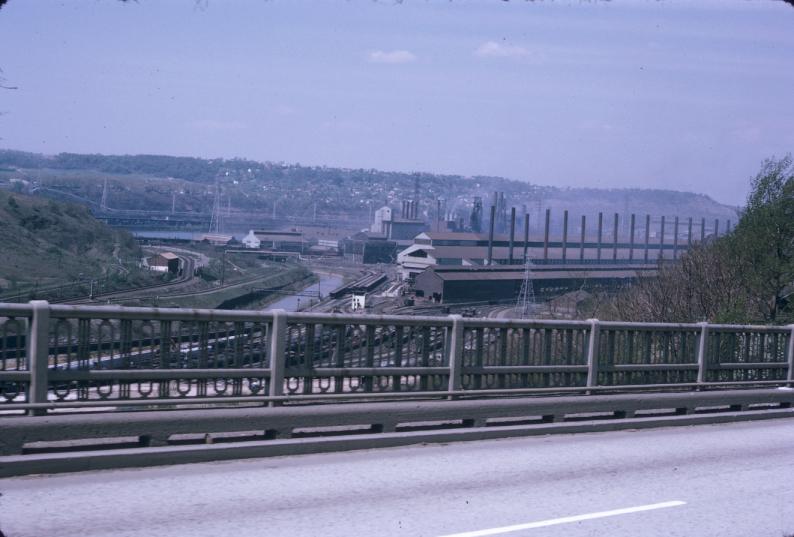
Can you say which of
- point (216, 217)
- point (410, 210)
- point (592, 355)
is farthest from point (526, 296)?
point (410, 210)

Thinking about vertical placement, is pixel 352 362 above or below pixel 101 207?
below

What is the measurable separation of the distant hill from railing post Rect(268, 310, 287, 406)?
8079mm

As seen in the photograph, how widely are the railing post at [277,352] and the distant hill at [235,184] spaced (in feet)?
26.5

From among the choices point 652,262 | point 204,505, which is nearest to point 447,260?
point 204,505

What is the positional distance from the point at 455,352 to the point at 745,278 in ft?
55.6

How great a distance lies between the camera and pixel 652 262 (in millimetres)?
37000

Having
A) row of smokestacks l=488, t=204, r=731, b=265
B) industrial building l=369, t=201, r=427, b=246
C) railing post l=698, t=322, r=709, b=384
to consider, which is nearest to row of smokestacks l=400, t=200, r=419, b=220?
industrial building l=369, t=201, r=427, b=246

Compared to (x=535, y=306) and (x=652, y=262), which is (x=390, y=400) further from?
(x=652, y=262)

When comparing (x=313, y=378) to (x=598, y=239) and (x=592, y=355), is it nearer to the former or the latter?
(x=592, y=355)

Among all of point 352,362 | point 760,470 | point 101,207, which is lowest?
point 760,470

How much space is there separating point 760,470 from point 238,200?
15453 millimetres

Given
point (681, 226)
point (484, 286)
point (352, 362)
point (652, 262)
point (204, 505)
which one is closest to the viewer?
point (204, 505)

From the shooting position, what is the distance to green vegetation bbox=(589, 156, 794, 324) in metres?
24.7

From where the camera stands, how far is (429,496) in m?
8.71
